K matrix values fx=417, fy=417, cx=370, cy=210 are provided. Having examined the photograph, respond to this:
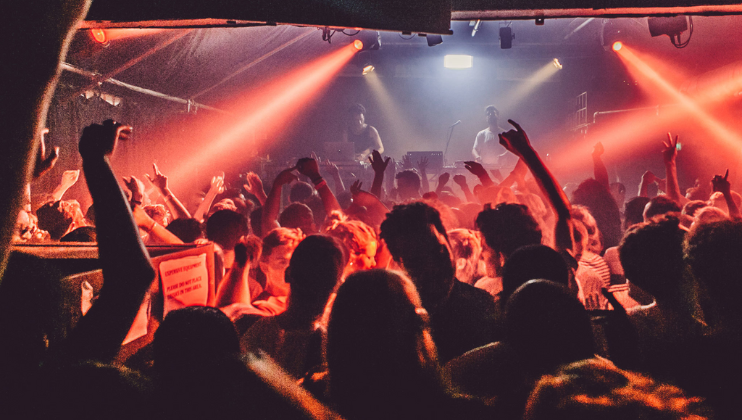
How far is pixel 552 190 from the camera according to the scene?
2.52m

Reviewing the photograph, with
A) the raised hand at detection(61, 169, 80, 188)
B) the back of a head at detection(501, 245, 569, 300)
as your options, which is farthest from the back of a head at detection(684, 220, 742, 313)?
the raised hand at detection(61, 169, 80, 188)

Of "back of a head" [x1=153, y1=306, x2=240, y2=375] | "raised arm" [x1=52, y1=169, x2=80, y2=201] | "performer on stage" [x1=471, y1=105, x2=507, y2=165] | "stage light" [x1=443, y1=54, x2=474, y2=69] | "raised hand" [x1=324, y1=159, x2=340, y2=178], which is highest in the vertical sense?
"stage light" [x1=443, y1=54, x2=474, y2=69]

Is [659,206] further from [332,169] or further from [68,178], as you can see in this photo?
[68,178]

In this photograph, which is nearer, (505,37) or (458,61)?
(505,37)

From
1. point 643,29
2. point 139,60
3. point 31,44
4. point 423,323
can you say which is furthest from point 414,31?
point 643,29

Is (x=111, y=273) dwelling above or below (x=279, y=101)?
below

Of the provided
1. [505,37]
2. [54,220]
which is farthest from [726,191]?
[505,37]

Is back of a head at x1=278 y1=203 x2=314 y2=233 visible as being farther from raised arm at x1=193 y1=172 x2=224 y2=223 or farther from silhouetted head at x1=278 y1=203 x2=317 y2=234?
raised arm at x1=193 y1=172 x2=224 y2=223

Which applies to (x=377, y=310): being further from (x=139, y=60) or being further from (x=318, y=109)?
(x=318, y=109)

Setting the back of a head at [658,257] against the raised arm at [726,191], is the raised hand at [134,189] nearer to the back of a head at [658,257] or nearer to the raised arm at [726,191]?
the back of a head at [658,257]

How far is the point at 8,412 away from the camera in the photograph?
0.66 m

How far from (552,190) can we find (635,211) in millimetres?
1693

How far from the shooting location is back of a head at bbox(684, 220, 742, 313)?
1.36 metres

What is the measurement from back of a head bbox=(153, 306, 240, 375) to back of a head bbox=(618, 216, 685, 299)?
1597mm
